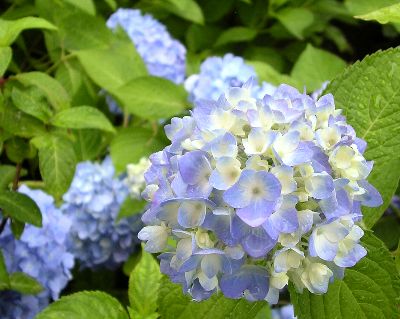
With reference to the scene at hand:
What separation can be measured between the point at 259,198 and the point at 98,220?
1.21 meters

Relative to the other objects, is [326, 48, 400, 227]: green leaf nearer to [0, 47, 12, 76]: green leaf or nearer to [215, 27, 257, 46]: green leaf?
[0, 47, 12, 76]: green leaf

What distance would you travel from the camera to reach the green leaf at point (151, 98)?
2139 millimetres

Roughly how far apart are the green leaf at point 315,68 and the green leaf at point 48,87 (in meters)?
0.88

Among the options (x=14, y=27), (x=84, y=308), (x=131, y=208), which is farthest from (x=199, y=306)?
(x=131, y=208)

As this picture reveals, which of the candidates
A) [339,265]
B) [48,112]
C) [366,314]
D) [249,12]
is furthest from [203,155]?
[249,12]

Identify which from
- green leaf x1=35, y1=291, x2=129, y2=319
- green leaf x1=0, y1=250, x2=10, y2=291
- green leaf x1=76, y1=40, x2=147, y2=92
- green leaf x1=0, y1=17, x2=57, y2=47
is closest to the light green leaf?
green leaf x1=76, y1=40, x2=147, y2=92

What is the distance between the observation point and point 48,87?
5.65ft

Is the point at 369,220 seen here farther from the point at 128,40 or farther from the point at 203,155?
the point at 128,40

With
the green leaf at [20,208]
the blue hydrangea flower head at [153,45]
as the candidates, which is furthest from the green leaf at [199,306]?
the blue hydrangea flower head at [153,45]

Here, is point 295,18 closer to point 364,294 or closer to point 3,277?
point 3,277

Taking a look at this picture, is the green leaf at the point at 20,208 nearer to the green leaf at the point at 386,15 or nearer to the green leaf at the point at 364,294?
the green leaf at the point at 364,294

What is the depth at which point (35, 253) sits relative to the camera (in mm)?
Result: 1760

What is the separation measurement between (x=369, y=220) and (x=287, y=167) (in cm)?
36

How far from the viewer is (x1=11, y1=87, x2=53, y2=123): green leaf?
1.55 m
